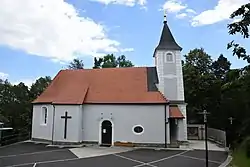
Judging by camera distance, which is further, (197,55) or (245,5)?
(197,55)

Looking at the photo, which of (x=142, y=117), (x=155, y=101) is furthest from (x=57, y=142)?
(x=155, y=101)

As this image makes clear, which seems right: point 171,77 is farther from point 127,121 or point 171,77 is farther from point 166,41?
point 127,121

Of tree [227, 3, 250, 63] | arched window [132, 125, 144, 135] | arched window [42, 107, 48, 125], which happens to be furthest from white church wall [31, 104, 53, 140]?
tree [227, 3, 250, 63]

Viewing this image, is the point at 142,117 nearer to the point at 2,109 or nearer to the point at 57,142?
the point at 57,142

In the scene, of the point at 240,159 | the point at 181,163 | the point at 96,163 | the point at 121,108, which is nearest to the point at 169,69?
the point at 121,108

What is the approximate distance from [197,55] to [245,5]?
121 feet

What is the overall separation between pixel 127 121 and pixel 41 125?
8.99 metres

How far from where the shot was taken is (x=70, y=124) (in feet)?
83.7

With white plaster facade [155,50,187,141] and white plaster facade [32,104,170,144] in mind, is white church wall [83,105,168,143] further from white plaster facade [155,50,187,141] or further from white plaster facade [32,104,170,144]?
white plaster facade [155,50,187,141]

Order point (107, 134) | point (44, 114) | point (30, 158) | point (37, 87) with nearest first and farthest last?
point (30, 158) < point (107, 134) < point (44, 114) < point (37, 87)

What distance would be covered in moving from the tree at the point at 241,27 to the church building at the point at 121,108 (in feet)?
66.8

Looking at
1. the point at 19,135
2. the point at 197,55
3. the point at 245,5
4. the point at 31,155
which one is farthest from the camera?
the point at 197,55

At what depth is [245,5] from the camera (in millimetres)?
4219

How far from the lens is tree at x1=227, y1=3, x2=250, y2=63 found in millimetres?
4273
